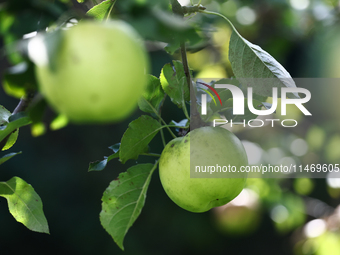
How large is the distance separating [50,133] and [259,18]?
1876mm

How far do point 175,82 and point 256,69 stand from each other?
0.16 meters

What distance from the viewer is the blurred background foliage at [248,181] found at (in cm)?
177

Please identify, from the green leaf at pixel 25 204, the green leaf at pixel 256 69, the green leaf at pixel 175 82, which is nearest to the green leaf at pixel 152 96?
the green leaf at pixel 175 82

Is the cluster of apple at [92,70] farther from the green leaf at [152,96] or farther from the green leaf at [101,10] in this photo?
the green leaf at [152,96]

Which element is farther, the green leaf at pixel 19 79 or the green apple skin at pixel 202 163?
the green apple skin at pixel 202 163

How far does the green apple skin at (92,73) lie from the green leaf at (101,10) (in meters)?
0.20

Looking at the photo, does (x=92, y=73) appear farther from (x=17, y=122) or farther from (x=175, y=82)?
(x=175, y=82)

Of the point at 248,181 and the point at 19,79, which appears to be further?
the point at 248,181

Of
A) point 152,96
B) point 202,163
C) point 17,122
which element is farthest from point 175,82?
point 17,122

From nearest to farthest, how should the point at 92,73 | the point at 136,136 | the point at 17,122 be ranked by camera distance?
the point at 92,73
the point at 17,122
the point at 136,136

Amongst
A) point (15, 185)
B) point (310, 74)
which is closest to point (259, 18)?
point (310, 74)

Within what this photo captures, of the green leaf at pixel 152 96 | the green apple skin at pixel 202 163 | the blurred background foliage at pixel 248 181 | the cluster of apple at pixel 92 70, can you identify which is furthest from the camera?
the blurred background foliage at pixel 248 181

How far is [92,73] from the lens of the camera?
0.27m

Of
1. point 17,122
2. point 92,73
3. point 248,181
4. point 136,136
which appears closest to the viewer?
point 92,73
